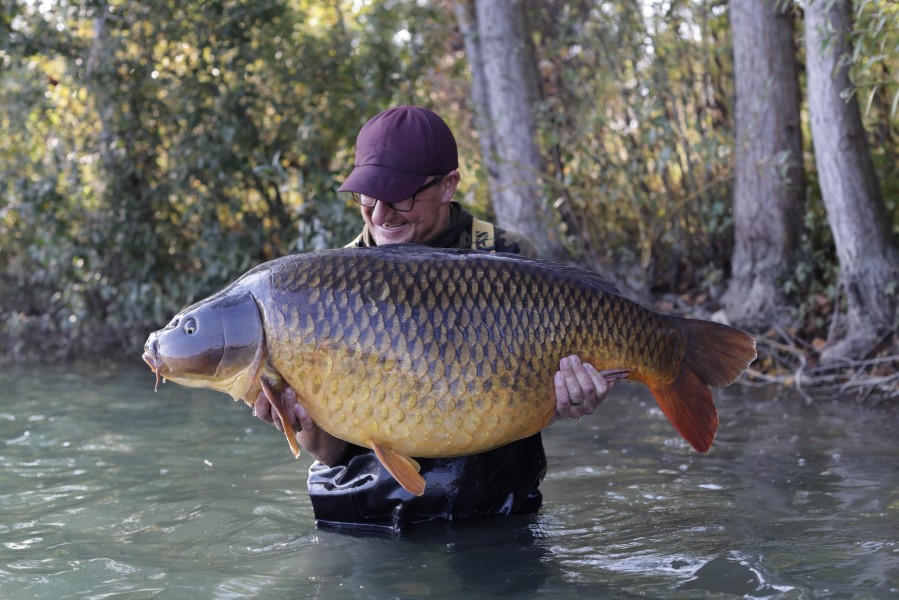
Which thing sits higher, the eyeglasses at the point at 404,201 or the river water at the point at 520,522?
the eyeglasses at the point at 404,201

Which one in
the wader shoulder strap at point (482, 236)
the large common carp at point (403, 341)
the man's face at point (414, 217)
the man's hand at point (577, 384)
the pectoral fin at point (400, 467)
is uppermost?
the man's face at point (414, 217)

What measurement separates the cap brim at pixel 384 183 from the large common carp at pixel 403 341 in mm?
298

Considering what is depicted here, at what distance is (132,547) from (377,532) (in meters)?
0.75

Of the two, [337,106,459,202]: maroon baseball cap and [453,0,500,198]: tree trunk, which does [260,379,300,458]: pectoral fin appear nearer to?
[337,106,459,202]: maroon baseball cap

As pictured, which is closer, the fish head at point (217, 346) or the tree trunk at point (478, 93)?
the fish head at point (217, 346)

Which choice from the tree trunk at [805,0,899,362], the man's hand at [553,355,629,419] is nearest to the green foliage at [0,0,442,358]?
the tree trunk at [805,0,899,362]

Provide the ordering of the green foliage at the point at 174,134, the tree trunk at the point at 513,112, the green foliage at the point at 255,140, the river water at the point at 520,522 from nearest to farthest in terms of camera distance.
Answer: the river water at the point at 520,522, the green foliage at the point at 255,140, the tree trunk at the point at 513,112, the green foliage at the point at 174,134

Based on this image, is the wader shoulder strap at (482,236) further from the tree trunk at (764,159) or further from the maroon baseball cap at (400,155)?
the tree trunk at (764,159)

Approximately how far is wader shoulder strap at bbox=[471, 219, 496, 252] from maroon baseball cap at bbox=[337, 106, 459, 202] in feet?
0.90

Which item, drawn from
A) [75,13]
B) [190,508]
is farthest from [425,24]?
[190,508]

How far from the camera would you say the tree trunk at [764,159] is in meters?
6.36

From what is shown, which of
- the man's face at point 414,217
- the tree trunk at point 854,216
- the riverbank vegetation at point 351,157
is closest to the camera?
the man's face at point 414,217

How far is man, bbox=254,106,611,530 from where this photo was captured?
9.76ft

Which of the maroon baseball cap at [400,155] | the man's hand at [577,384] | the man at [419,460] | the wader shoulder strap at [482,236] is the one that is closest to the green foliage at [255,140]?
the wader shoulder strap at [482,236]
